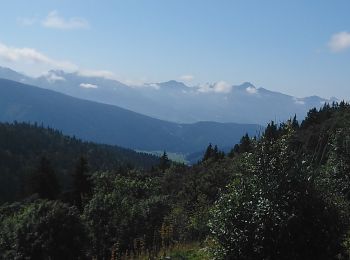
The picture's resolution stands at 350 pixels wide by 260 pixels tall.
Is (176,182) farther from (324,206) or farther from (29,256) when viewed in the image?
(324,206)

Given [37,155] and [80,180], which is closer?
[80,180]

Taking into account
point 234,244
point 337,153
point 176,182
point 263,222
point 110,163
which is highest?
point 337,153

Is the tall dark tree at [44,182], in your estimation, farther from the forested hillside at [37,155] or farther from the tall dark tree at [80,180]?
the forested hillside at [37,155]

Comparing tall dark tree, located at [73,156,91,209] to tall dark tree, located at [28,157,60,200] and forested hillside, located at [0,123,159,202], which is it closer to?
tall dark tree, located at [28,157,60,200]

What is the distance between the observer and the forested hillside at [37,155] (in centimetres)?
10694

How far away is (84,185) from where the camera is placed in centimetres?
6156

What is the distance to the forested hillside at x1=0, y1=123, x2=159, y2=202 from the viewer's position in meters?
107

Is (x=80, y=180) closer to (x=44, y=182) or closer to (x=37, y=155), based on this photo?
(x=44, y=182)

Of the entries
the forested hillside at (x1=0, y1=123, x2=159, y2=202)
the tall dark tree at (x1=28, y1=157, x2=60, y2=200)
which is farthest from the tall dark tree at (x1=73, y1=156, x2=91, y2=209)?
the forested hillside at (x1=0, y1=123, x2=159, y2=202)

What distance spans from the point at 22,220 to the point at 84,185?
162 ft

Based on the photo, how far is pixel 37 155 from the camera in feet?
452

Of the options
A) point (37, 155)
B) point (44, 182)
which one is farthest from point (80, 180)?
point (37, 155)

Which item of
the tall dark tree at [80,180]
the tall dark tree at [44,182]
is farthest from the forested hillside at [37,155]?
the tall dark tree at [44,182]

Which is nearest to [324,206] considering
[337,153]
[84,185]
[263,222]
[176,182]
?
[263,222]
